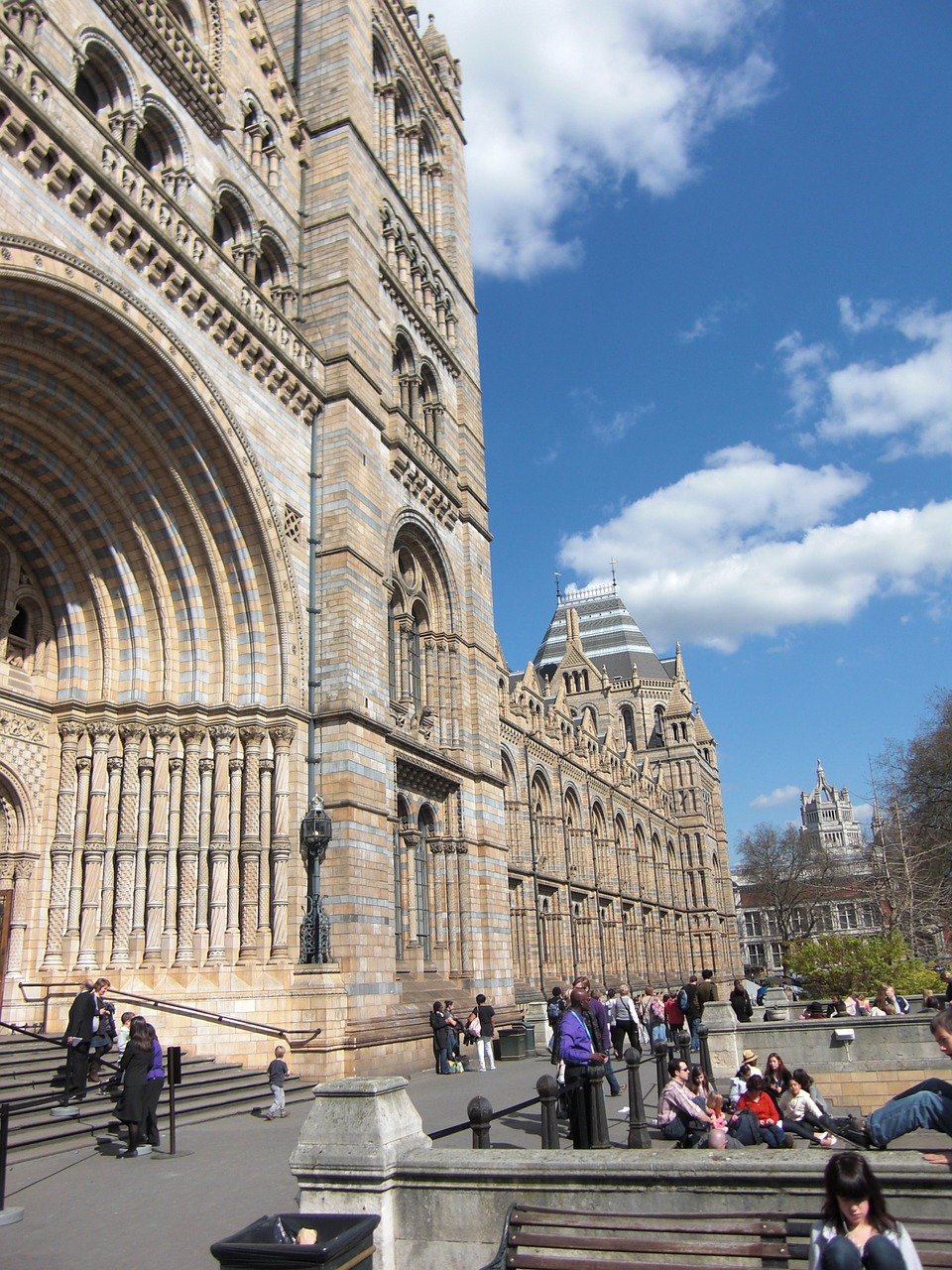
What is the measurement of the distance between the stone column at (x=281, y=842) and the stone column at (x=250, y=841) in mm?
271

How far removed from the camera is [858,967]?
953 inches

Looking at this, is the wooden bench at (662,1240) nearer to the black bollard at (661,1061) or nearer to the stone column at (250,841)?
the black bollard at (661,1061)

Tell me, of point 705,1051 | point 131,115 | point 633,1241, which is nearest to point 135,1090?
point 633,1241

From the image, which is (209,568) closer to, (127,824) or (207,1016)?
(127,824)

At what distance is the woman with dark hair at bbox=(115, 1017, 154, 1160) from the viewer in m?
10.3

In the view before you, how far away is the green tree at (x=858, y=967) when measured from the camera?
23.6 meters

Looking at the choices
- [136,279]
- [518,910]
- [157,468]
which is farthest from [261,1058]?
[518,910]

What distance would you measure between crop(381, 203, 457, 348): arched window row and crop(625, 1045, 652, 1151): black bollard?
64.9 feet

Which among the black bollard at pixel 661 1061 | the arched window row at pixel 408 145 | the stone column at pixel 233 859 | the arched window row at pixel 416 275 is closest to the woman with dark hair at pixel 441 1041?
the stone column at pixel 233 859

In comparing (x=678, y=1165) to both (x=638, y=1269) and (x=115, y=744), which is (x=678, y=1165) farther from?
(x=115, y=744)

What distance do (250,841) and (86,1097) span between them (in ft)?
16.7

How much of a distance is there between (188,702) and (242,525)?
3.33 metres

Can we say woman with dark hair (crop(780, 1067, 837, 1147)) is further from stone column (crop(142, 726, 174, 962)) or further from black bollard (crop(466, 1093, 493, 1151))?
stone column (crop(142, 726, 174, 962))

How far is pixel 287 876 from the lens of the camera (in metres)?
17.0
